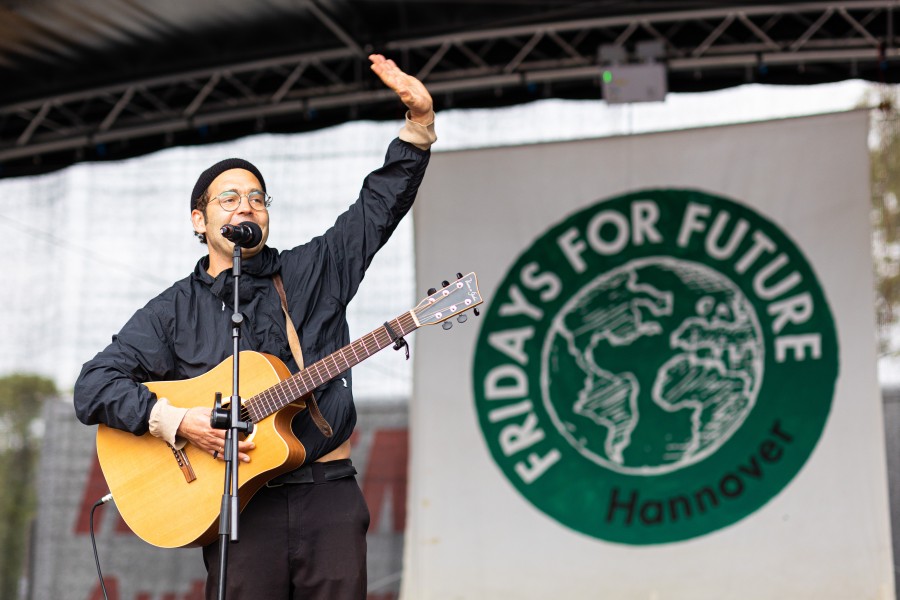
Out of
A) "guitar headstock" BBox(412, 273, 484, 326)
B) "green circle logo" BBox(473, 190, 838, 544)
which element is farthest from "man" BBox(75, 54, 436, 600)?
"green circle logo" BBox(473, 190, 838, 544)

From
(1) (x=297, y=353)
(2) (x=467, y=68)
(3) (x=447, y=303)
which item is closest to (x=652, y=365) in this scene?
(2) (x=467, y=68)

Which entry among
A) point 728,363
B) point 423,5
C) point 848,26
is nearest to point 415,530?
point 728,363

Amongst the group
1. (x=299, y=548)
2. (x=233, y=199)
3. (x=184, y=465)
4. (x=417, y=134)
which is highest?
(x=417, y=134)

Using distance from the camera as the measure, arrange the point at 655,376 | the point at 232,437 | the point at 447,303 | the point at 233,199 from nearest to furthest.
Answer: the point at 232,437 → the point at 447,303 → the point at 233,199 → the point at 655,376

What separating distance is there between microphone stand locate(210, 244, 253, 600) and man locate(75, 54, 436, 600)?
4 centimetres

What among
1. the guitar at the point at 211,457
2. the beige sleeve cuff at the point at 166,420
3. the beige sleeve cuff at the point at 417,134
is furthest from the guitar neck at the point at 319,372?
the beige sleeve cuff at the point at 417,134

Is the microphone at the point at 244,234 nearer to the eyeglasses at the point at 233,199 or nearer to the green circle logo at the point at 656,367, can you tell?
the eyeglasses at the point at 233,199

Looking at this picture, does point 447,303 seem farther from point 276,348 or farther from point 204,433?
point 204,433

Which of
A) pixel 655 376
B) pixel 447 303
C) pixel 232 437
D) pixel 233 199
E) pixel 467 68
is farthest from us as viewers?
pixel 467 68

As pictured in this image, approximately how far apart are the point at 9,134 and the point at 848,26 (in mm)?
4731

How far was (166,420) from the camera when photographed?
2.69 m

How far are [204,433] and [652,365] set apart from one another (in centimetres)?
302

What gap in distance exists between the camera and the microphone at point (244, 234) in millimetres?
2648

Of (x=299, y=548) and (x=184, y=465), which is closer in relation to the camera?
(x=299, y=548)
